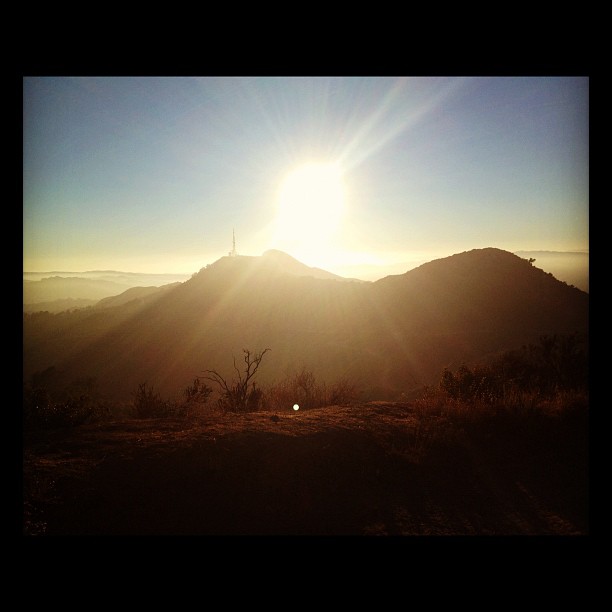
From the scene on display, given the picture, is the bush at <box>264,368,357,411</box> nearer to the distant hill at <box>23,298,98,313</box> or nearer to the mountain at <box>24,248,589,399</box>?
the mountain at <box>24,248,589,399</box>

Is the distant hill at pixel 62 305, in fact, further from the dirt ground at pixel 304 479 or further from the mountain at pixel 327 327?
the dirt ground at pixel 304 479

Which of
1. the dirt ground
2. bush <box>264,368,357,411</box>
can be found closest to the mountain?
bush <box>264,368,357,411</box>

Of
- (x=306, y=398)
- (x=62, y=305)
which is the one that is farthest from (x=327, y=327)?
(x=62, y=305)

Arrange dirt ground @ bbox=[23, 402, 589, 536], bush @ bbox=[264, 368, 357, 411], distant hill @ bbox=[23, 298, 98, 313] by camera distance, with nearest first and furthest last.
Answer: dirt ground @ bbox=[23, 402, 589, 536]
bush @ bbox=[264, 368, 357, 411]
distant hill @ bbox=[23, 298, 98, 313]

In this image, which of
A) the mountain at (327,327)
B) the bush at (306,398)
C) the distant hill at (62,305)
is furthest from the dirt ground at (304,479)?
the distant hill at (62,305)

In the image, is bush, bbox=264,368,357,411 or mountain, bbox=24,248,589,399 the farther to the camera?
mountain, bbox=24,248,589,399

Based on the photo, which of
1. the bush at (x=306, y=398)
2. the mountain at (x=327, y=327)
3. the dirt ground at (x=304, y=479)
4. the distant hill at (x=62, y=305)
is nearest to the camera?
the dirt ground at (x=304, y=479)
